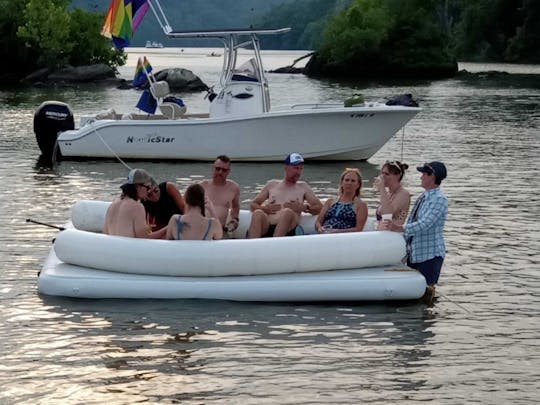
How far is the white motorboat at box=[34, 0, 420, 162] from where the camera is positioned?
2075cm

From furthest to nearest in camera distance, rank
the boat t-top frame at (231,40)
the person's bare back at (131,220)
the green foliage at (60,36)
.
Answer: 1. the green foliage at (60,36)
2. the boat t-top frame at (231,40)
3. the person's bare back at (131,220)

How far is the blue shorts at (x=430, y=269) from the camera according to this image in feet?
34.3

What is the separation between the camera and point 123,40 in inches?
819

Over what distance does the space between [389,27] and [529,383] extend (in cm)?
8297

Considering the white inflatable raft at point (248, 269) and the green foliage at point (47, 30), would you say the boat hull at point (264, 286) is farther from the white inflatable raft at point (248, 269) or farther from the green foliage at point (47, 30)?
the green foliage at point (47, 30)

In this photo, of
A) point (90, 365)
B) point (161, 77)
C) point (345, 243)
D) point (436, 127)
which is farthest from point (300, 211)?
point (161, 77)

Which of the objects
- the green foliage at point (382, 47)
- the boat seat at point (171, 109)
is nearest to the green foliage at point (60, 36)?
the green foliage at point (382, 47)

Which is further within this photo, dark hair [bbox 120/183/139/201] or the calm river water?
dark hair [bbox 120/183/139/201]

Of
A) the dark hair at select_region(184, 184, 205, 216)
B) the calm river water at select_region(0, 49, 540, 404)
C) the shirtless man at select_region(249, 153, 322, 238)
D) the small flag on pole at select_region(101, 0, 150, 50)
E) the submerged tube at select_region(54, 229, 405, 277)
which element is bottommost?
the calm river water at select_region(0, 49, 540, 404)

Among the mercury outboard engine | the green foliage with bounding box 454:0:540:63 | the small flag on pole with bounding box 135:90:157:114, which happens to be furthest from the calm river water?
the green foliage with bounding box 454:0:540:63

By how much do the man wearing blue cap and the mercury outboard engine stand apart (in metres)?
13.4

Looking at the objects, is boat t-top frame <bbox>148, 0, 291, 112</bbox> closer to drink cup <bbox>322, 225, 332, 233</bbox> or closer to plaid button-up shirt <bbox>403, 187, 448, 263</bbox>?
drink cup <bbox>322, 225, 332, 233</bbox>

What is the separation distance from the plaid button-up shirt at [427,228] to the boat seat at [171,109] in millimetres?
11518

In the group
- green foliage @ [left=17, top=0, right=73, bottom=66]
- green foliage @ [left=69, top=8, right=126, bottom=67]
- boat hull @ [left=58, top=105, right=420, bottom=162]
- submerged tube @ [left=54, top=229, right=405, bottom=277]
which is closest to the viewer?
submerged tube @ [left=54, top=229, right=405, bottom=277]
